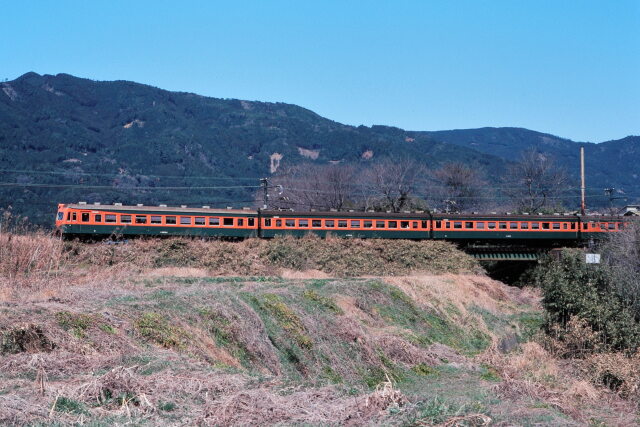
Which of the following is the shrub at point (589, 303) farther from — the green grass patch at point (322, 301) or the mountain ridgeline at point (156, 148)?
the mountain ridgeline at point (156, 148)

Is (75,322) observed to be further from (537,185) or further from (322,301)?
(537,185)

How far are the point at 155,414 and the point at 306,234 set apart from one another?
34.9 metres

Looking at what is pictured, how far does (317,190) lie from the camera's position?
280 feet

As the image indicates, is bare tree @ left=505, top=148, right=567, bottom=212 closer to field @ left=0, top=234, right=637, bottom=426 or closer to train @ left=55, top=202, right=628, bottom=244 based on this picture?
train @ left=55, top=202, right=628, bottom=244

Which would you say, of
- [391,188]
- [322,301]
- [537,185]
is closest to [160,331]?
[322,301]

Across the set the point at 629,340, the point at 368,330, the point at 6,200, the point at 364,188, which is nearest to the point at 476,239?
the point at 629,340

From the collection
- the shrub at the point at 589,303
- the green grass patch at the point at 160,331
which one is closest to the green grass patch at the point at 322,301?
the green grass patch at the point at 160,331

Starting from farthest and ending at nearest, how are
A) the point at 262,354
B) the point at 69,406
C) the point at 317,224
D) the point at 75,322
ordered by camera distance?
the point at 317,224, the point at 262,354, the point at 75,322, the point at 69,406

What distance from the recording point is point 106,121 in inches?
6555

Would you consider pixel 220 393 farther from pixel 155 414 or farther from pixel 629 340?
pixel 629 340

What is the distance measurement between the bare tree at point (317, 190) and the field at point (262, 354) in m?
47.1

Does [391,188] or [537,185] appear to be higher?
[537,185]

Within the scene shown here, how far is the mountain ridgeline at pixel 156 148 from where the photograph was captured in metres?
99.0

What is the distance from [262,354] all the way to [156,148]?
122 meters
